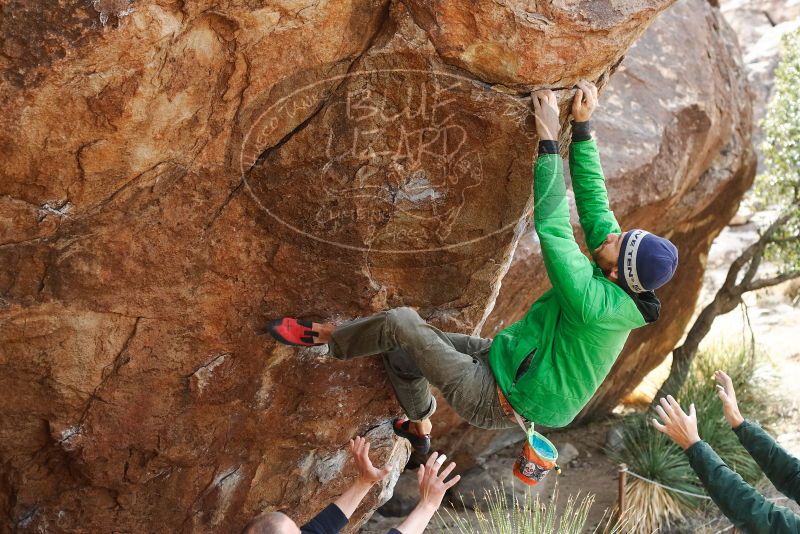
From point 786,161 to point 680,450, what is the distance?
3.37m

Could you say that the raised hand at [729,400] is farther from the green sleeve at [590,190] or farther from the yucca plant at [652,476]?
the yucca plant at [652,476]

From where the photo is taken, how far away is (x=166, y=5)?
11.7ft

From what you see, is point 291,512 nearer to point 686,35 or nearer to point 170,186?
point 170,186

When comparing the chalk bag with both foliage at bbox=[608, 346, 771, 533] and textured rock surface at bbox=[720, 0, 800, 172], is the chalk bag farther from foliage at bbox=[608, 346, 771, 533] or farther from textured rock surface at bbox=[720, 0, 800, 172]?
textured rock surface at bbox=[720, 0, 800, 172]

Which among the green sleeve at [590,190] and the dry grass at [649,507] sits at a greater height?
the green sleeve at [590,190]

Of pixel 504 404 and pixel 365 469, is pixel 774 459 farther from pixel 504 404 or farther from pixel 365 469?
pixel 365 469

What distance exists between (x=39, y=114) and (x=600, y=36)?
8.27ft

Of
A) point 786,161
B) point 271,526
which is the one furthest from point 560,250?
point 786,161

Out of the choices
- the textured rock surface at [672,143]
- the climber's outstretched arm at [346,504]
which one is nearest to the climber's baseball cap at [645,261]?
the climber's outstretched arm at [346,504]

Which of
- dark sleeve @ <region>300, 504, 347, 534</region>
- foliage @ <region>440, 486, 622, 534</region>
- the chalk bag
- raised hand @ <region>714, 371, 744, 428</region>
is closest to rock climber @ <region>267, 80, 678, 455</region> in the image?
the chalk bag

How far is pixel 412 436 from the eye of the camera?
5.13 metres

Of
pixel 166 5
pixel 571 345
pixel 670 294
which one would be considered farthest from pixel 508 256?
pixel 670 294

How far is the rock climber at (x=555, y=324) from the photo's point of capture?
3.84 metres

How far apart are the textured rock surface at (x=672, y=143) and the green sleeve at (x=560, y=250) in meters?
2.43
